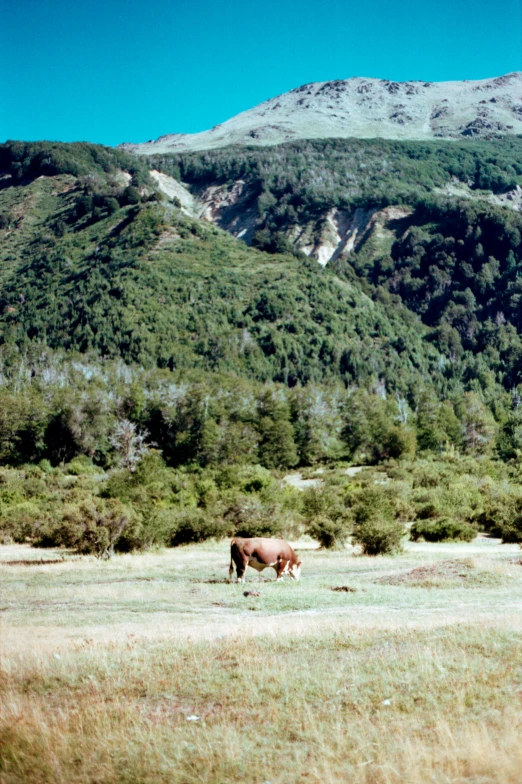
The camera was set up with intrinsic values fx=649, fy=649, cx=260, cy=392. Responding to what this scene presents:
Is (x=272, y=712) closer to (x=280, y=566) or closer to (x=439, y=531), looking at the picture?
(x=280, y=566)

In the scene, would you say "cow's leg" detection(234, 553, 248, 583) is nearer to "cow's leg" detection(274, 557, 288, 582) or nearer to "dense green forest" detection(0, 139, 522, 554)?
"cow's leg" detection(274, 557, 288, 582)

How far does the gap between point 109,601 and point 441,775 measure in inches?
587

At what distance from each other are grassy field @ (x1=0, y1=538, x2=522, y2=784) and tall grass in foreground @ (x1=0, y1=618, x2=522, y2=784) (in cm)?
2

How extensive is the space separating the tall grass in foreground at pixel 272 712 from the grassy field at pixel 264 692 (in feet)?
0.08

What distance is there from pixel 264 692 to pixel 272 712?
867 mm

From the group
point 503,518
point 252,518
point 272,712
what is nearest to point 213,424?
point 252,518

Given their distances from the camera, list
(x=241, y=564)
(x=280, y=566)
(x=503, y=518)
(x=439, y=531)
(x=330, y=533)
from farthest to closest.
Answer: (x=439, y=531) < (x=503, y=518) < (x=330, y=533) < (x=280, y=566) < (x=241, y=564)

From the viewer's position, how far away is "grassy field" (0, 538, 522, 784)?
7195mm

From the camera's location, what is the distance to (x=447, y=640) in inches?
467

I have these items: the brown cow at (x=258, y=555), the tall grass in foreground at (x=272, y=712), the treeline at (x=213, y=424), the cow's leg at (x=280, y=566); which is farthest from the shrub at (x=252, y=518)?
the treeline at (x=213, y=424)

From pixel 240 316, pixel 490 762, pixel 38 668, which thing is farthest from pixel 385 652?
pixel 240 316

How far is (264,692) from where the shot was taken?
31.3 feet

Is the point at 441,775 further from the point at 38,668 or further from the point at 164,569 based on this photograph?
the point at 164,569

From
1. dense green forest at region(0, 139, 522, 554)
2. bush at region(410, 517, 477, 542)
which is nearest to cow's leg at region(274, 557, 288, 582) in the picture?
dense green forest at region(0, 139, 522, 554)
